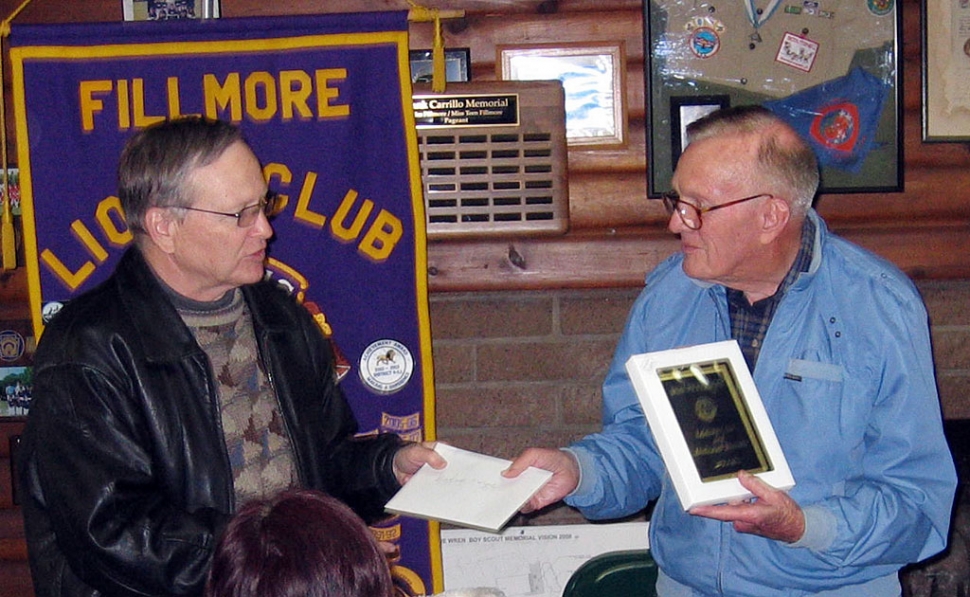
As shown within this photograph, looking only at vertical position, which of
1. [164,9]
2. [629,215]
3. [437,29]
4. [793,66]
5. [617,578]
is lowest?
[617,578]

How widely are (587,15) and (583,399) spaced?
1317 mm

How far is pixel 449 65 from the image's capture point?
3.57 m

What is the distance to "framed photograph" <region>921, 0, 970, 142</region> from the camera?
3520 mm

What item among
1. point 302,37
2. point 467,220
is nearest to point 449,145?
point 467,220

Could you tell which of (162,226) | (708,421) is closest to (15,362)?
(162,226)

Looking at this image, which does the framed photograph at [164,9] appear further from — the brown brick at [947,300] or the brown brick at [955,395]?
the brown brick at [955,395]

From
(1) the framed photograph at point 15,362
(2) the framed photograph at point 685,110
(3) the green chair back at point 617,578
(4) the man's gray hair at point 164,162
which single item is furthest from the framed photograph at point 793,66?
(1) the framed photograph at point 15,362

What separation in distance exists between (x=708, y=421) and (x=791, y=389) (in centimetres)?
20

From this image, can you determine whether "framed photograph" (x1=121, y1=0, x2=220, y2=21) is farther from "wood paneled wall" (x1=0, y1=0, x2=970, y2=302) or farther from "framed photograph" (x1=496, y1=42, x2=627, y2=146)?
"framed photograph" (x1=496, y1=42, x2=627, y2=146)

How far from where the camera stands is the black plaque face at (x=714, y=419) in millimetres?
2148

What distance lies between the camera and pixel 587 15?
355 centimetres

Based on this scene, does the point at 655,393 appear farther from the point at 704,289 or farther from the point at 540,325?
the point at 540,325

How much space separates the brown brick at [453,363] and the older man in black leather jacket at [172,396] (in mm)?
1168

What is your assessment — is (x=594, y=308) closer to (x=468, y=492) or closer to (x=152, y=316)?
(x=468, y=492)
